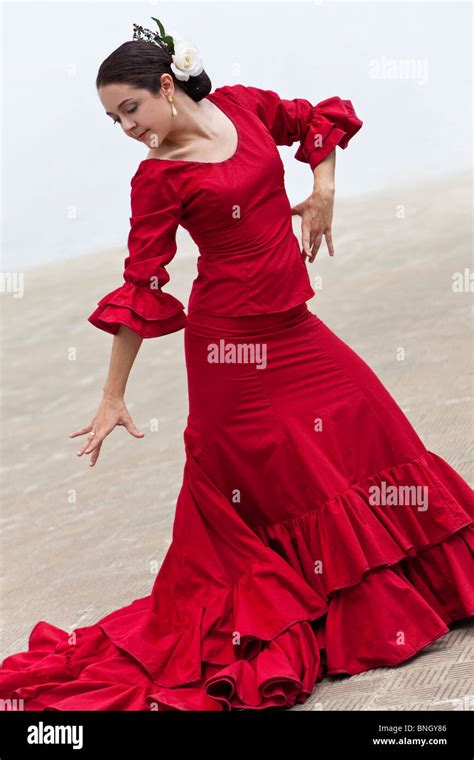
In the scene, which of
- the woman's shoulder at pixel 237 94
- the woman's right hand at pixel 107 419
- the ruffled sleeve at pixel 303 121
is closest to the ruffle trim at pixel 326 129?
the ruffled sleeve at pixel 303 121

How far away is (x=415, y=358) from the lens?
5.48m

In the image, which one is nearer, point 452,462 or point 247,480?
point 247,480

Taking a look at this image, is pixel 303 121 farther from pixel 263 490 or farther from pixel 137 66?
pixel 263 490

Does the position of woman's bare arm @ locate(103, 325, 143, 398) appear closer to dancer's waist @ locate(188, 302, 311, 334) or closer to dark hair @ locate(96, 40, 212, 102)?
dancer's waist @ locate(188, 302, 311, 334)

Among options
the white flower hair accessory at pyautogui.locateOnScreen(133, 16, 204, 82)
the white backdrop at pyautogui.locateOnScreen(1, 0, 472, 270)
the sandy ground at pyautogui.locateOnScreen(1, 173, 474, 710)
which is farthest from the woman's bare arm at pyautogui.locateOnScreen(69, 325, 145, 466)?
the white backdrop at pyautogui.locateOnScreen(1, 0, 472, 270)

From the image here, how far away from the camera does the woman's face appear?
232cm

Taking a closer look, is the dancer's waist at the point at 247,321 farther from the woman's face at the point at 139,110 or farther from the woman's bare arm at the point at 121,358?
the woman's face at the point at 139,110

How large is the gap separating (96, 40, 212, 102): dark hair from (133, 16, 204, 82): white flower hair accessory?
0.02 metres

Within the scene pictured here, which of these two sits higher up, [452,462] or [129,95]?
[129,95]

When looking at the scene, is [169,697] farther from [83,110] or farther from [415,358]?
[83,110]
